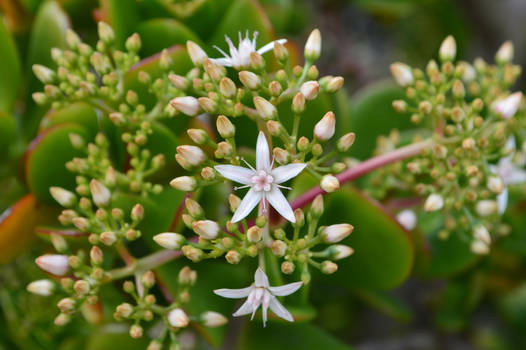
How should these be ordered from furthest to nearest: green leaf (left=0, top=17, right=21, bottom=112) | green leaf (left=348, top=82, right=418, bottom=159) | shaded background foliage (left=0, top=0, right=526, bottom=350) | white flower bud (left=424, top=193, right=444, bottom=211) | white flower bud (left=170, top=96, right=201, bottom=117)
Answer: green leaf (left=348, top=82, right=418, bottom=159), green leaf (left=0, top=17, right=21, bottom=112), shaded background foliage (left=0, top=0, right=526, bottom=350), white flower bud (left=424, top=193, right=444, bottom=211), white flower bud (left=170, top=96, right=201, bottom=117)

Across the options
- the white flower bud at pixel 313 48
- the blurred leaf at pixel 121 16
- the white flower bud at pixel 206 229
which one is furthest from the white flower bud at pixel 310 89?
the blurred leaf at pixel 121 16

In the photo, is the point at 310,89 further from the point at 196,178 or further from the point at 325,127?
the point at 196,178

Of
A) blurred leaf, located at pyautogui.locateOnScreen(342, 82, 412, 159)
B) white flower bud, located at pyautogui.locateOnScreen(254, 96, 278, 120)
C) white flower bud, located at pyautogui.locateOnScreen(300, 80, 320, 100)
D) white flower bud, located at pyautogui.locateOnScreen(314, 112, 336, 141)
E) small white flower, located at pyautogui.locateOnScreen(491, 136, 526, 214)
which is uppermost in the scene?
blurred leaf, located at pyautogui.locateOnScreen(342, 82, 412, 159)

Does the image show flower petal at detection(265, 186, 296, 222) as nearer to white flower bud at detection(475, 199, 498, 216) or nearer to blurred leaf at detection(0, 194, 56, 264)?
white flower bud at detection(475, 199, 498, 216)

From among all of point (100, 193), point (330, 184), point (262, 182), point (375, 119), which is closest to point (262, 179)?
point (262, 182)

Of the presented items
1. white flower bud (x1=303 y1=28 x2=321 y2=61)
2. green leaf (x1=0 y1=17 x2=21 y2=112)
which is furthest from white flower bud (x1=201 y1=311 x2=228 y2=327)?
green leaf (x1=0 y1=17 x2=21 y2=112)
